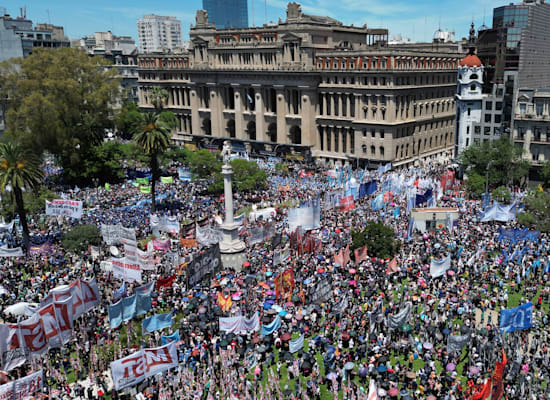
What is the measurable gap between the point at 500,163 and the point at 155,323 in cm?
4636

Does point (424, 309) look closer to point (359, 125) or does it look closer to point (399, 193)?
point (399, 193)

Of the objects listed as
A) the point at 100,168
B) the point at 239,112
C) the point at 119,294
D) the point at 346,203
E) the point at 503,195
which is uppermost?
the point at 239,112

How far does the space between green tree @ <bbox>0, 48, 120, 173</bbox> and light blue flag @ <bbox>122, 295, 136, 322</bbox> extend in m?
42.7

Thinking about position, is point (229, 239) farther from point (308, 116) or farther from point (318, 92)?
point (318, 92)

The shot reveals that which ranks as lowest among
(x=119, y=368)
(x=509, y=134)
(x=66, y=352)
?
(x=66, y=352)

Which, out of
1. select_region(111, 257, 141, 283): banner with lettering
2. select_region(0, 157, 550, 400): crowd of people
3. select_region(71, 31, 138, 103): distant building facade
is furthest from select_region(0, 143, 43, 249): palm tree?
select_region(71, 31, 138, 103): distant building facade

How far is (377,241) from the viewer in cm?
4209

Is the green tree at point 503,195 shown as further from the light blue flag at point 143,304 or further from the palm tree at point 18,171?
the palm tree at point 18,171

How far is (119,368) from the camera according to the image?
24.7 meters

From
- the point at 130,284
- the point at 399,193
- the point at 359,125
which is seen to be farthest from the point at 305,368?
the point at 359,125

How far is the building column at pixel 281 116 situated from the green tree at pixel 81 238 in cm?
4718

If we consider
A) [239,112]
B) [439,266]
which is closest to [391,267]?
[439,266]

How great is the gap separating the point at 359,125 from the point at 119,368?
201 ft

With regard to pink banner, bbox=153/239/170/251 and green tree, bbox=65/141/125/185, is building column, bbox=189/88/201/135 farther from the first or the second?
pink banner, bbox=153/239/170/251
